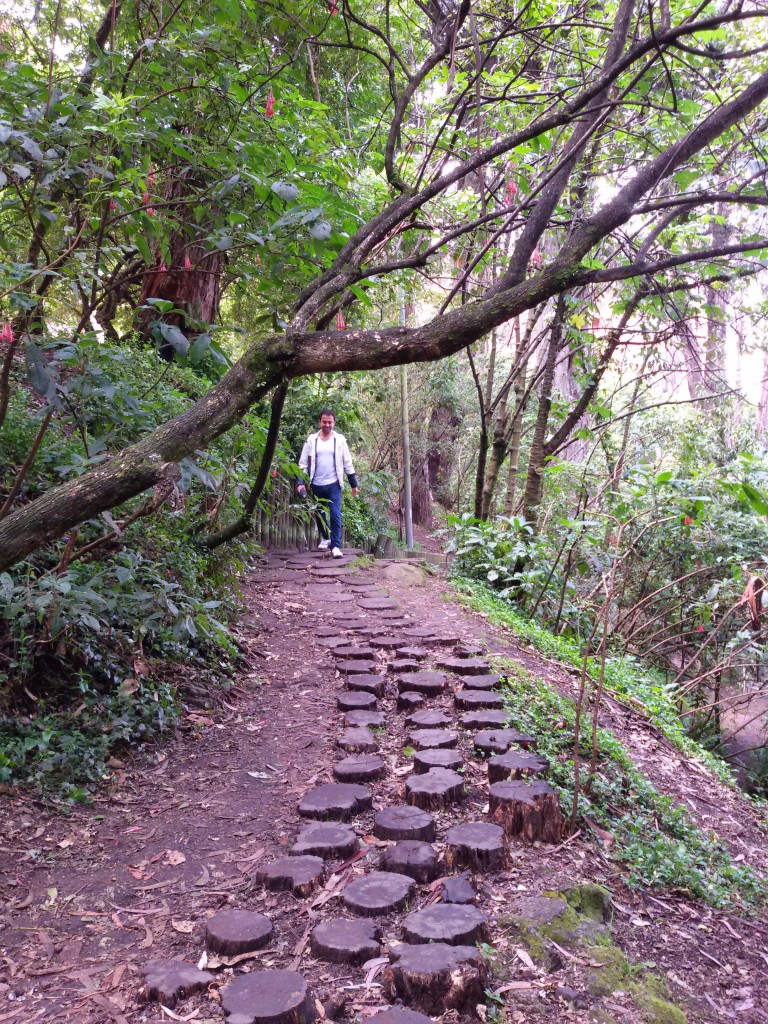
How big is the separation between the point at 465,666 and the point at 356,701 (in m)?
0.83

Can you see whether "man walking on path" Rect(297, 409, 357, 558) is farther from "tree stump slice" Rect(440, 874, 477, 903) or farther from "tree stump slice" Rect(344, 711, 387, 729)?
"tree stump slice" Rect(440, 874, 477, 903)

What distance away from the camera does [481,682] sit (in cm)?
462

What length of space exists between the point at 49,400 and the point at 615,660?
492cm

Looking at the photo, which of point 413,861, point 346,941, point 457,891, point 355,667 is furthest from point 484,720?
point 346,941

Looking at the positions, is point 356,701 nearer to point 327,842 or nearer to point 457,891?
point 327,842

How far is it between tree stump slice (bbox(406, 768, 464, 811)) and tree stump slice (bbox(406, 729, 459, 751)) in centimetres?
30

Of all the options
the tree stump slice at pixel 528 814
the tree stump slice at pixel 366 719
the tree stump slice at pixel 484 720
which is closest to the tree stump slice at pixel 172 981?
the tree stump slice at pixel 528 814

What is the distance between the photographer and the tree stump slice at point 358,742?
3.89 meters

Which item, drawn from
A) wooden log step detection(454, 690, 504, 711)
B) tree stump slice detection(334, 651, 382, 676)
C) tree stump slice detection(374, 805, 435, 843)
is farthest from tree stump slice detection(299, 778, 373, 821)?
tree stump slice detection(334, 651, 382, 676)

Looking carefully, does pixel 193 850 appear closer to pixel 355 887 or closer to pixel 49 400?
pixel 355 887

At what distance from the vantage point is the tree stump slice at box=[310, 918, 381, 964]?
2.34 meters

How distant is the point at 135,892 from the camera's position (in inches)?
111

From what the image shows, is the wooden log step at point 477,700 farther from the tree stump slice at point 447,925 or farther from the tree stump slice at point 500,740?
the tree stump slice at point 447,925

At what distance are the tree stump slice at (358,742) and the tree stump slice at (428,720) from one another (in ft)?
0.78
